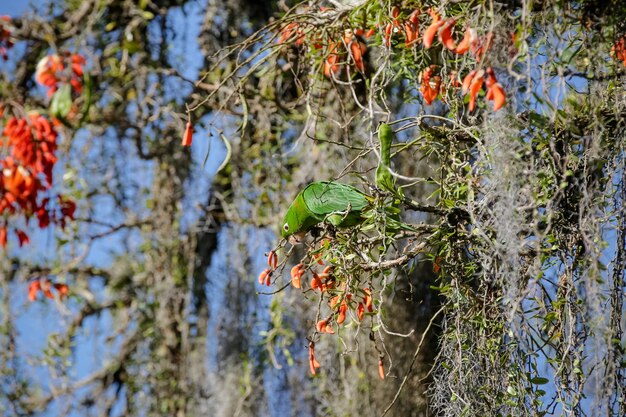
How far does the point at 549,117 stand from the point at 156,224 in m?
2.05

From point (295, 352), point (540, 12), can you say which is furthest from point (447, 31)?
point (295, 352)

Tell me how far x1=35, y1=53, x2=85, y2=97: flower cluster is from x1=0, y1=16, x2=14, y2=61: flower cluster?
338mm

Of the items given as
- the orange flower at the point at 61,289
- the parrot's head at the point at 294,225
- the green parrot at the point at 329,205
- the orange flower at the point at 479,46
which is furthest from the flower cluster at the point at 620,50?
the orange flower at the point at 61,289

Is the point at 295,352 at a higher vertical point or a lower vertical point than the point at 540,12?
lower

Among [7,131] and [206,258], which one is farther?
[206,258]

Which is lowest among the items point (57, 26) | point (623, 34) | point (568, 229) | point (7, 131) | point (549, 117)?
point (568, 229)

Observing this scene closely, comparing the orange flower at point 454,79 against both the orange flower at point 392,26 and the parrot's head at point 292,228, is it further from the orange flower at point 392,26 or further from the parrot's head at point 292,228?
the parrot's head at point 292,228

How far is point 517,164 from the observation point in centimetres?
118

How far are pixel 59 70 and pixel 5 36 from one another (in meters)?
0.47

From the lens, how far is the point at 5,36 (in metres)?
3.02

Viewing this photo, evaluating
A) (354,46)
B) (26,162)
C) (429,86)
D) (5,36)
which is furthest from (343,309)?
(5,36)

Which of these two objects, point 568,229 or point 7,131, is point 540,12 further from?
point 7,131

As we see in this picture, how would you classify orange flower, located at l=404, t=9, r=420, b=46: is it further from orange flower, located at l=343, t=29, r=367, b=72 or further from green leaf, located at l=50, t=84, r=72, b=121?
green leaf, located at l=50, t=84, r=72, b=121

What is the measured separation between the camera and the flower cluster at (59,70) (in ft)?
8.69
